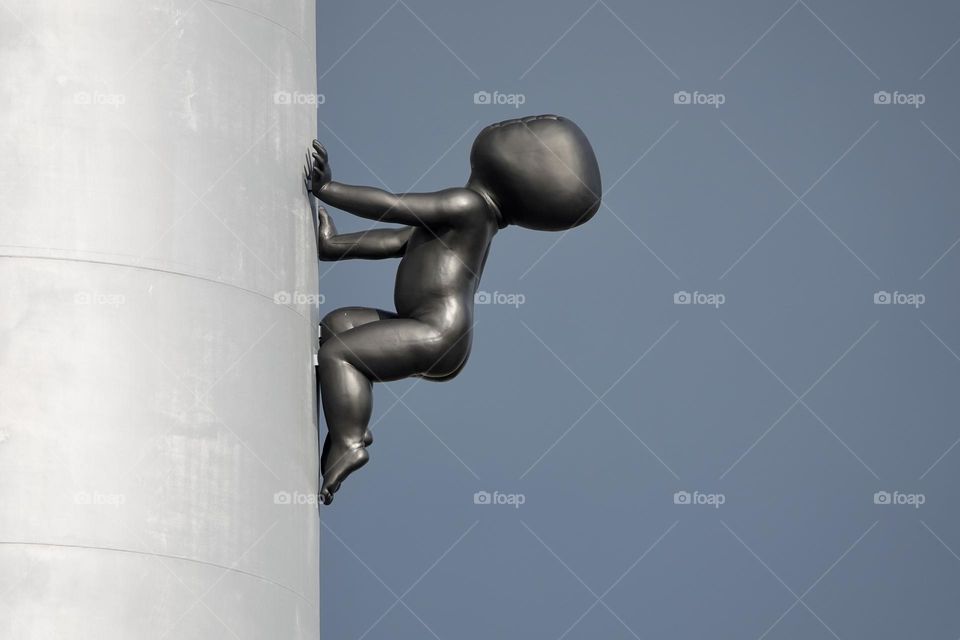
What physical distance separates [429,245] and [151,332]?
229 cm

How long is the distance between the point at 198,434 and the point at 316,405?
126 centimetres

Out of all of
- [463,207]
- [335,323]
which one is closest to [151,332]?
[335,323]

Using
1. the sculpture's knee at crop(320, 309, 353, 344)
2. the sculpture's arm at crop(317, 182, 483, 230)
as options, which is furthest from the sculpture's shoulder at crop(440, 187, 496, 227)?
the sculpture's knee at crop(320, 309, 353, 344)

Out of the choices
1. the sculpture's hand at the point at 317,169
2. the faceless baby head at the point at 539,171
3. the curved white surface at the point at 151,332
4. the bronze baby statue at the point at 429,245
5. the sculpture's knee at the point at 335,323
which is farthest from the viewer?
the faceless baby head at the point at 539,171

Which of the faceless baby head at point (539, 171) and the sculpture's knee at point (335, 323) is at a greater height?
the faceless baby head at point (539, 171)

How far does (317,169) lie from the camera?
463 inches

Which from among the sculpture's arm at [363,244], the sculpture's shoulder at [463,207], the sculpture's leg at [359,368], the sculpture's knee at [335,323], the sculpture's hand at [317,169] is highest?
the sculpture's hand at [317,169]

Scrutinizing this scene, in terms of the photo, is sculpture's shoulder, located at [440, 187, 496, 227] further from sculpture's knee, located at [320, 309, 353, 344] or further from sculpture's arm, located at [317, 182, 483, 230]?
sculpture's knee, located at [320, 309, 353, 344]

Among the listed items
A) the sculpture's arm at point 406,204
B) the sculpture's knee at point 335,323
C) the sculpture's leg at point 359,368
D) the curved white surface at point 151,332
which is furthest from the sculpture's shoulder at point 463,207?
the curved white surface at point 151,332

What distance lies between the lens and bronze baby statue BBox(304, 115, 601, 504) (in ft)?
38.2

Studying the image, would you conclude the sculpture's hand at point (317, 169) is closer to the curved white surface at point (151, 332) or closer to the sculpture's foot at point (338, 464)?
the curved white surface at point (151, 332)

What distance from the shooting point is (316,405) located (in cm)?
1157

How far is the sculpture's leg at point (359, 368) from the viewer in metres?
11.6

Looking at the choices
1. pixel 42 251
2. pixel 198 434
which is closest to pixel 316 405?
pixel 198 434
